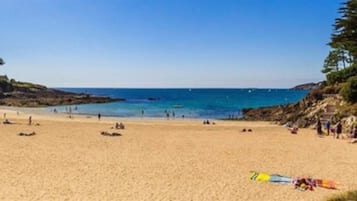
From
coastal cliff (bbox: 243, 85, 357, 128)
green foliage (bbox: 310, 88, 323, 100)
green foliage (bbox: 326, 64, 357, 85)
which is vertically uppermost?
green foliage (bbox: 326, 64, 357, 85)

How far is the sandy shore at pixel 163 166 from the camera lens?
14219mm

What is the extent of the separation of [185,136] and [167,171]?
13703mm

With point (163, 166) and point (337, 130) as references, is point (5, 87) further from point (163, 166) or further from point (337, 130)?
point (163, 166)

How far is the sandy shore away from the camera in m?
14.2

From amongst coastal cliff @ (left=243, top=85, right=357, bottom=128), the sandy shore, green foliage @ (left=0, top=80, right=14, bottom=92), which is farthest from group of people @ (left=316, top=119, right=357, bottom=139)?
green foliage @ (left=0, top=80, right=14, bottom=92)

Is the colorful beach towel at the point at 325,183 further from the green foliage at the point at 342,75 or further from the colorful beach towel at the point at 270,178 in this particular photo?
the green foliage at the point at 342,75

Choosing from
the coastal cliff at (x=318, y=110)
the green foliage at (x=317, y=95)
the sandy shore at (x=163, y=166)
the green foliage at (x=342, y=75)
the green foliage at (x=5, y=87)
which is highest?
the green foliage at (x=342, y=75)

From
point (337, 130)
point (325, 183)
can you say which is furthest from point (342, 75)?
point (325, 183)

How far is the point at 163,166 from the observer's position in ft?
62.2

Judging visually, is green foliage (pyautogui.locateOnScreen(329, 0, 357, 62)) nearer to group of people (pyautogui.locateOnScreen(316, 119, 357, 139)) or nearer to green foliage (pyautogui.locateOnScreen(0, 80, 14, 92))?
group of people (pyautogui.locateOnScreen(316, 119, 357, 139))

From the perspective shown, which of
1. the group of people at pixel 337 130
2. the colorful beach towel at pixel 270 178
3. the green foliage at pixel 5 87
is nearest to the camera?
the colorful beach towel at pixel 270 178

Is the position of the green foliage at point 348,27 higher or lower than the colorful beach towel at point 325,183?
higher

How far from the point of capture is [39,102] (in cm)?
8288

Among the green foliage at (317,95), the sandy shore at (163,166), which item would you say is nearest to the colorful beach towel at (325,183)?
the sandy shore at (163,166)
